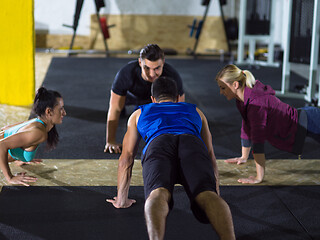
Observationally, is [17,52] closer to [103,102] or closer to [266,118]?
[103,102]

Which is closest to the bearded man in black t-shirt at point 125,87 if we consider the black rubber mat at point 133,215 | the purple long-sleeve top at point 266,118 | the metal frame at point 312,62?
the purple long-sleeve top at point 266,118

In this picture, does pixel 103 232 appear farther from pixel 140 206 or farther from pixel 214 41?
pixel 214 41

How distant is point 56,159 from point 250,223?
149cm

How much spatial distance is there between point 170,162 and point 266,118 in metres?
0.97

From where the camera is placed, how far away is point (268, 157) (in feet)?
10.5

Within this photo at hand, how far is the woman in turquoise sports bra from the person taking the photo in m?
2.49

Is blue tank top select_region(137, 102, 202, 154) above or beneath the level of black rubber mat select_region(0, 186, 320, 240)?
above

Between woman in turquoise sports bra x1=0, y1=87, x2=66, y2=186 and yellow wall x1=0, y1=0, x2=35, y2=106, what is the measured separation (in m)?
1.88

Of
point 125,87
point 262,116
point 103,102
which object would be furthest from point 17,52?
point 262,116

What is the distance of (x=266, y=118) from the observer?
263cm

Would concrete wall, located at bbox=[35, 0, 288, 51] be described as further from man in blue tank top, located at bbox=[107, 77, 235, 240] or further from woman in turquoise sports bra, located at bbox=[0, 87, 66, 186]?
man in blue tank top, located at bbox=[107, 77, 235, 240]

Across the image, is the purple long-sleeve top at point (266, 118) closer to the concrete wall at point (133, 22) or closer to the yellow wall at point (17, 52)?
the yellow wall at point (17, 52)

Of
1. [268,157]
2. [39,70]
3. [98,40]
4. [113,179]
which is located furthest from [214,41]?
[113,179]

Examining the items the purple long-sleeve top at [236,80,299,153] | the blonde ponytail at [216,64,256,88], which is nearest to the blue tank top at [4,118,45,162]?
the blonde ponytail at [216,64,256,88]
